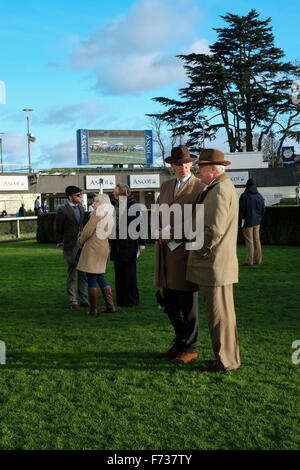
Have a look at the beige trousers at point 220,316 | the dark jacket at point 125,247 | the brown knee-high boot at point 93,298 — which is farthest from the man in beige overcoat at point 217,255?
the dark jacket at point 125,247

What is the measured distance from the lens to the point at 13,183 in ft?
148

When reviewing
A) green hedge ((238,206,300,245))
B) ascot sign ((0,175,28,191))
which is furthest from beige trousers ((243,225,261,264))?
ascot sign ((0,175,28,191))

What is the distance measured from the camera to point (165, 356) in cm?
525

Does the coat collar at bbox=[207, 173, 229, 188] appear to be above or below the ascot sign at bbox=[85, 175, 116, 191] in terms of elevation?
below

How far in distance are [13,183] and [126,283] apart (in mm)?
39312

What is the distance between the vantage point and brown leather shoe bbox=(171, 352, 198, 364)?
5031mm

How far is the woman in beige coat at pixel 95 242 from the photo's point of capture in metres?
7.29

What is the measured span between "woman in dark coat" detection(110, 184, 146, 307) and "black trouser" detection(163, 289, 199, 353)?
2.60m

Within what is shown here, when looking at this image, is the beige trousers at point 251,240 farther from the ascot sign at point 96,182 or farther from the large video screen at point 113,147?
the large video screen at point 113,147

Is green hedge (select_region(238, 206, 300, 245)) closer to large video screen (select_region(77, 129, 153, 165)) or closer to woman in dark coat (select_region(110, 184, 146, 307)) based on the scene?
woman in dark coat (select_region(110, 184, 146, 307))

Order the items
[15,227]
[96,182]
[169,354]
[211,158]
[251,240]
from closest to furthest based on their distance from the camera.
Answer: [211,158] → [169,354] → [251,240] → [15,227] → [96,182]

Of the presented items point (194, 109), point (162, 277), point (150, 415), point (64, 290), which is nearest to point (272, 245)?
point (64, 290)

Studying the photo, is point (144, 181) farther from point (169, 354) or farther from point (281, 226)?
point (169, 354)

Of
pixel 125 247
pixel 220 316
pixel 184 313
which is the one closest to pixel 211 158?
pixel 220 316
